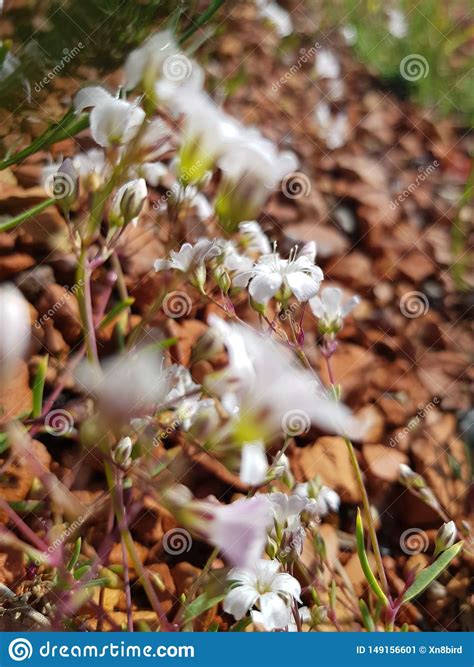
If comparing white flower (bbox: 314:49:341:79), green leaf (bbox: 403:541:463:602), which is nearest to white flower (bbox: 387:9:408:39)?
white flower (bbox: 314:49:341:79)

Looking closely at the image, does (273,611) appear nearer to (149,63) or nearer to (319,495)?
(319,495)

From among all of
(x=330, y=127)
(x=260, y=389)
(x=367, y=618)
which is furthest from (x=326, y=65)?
(x=367, y=618)

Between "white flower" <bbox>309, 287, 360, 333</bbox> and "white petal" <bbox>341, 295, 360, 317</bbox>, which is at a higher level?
"white petal" <bbox>341, 295, 360, 317</bbox>

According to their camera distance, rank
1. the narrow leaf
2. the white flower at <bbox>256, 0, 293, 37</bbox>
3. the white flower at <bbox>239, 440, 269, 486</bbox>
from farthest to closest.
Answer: the white flower at <bbox>256, 0, 293, 37</bbox>, the narrow leaf, the white flower at <bbox>239, 440, 269, 486</bbox>

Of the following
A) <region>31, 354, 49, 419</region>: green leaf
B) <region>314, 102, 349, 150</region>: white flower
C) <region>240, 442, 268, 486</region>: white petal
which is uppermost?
<region>314, 102, 349, 150</region>: white flower

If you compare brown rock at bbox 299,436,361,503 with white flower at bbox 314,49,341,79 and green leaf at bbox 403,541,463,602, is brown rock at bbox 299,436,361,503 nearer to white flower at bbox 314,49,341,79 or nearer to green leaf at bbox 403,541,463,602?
green leaf at bbox 403,541,463,602

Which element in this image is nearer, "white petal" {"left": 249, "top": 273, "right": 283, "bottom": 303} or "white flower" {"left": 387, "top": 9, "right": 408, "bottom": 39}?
"white petal" {"left": 249, "top": 273, "right": 283, "bottom": 303}
